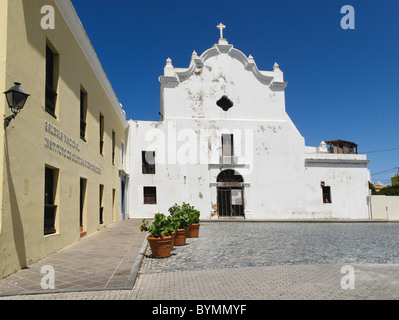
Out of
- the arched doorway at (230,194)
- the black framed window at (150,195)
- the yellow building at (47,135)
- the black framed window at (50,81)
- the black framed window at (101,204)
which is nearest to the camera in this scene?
the yellow building at (47,135)

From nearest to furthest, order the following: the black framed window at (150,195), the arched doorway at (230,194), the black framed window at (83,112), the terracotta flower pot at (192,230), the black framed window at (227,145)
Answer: the black framed window at (83,112) → the terracotta flower pot at (192,230) → the black framed window at (150,195) → the arched doorway at (230,194) → the black framed window at (227,145)

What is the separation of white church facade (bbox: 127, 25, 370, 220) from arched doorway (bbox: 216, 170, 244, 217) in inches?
2.6

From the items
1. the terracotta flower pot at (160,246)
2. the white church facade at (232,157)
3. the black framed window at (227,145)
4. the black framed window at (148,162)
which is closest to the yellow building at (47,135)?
the terracotta flower pot at (160,246)

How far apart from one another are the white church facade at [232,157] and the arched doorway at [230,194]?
0.07 meters

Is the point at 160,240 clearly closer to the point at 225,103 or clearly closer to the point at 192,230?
the point at 192,230

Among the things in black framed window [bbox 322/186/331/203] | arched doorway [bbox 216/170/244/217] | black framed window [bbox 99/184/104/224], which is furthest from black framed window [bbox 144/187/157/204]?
black framed window [bbox 322/186/331/203]

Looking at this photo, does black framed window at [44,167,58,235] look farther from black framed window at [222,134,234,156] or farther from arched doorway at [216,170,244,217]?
black framed window at [222,134,234,156]

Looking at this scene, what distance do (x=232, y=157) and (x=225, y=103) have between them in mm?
3897

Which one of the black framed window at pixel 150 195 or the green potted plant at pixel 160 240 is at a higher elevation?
the black framed window at pixel 150 195

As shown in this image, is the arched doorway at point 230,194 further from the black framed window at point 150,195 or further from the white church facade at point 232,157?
the black framed window at point 150,195

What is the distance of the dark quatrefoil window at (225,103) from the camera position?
23.8m

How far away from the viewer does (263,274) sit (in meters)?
6.39
